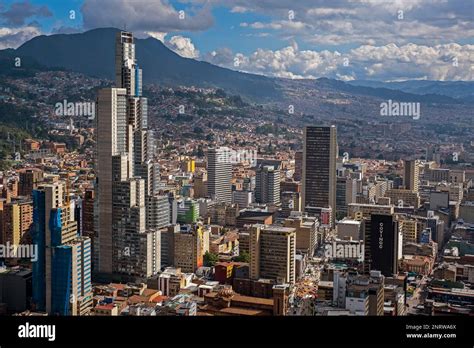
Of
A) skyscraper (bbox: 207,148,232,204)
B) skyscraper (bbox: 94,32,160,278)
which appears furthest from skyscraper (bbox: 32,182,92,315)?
skyscraper (bbox: 207,148,232,204)

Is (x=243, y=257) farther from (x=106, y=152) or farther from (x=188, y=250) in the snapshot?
(x=106, y=152)

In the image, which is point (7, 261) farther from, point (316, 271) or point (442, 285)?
point (442, 285)

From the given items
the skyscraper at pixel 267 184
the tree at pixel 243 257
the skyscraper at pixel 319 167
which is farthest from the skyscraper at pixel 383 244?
the skyscraper at pixel 267 184

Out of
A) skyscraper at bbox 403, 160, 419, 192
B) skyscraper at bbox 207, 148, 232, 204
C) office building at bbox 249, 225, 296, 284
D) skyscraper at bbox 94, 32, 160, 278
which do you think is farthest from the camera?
skyscraper at bbox 403, 160, 419, 192

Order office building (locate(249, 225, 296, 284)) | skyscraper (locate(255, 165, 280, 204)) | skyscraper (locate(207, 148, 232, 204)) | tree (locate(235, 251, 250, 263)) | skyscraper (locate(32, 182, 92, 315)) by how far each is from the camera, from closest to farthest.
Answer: skyscraper (locate(32, 182, 92, 315)), office building (locate(249, 225, 296, 284)), tree (locate(235, 251, 250, 263)), skyscraper (locate(207, 148, 232, 204)), skyscraper (locate(255, 165, 280, 204))

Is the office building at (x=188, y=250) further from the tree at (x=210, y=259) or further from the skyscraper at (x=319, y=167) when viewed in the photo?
the skyscraper at (x=319, y=167)

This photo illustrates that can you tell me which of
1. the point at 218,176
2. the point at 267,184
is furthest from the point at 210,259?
the point at 267,184

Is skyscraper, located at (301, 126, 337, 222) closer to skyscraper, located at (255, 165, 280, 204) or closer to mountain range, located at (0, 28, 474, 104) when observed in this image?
skyscraper, located at (255, 165, 280, 204)
